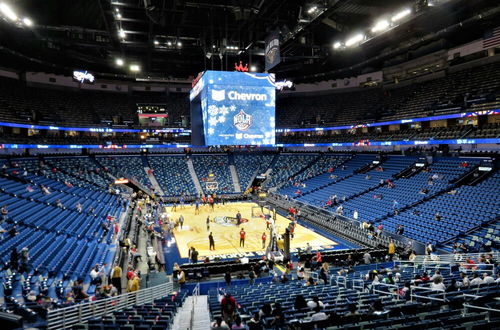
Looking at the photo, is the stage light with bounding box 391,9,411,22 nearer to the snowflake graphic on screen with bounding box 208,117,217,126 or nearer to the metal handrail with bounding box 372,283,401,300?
the snowflake graphic on screen with bounding box 208,117,217,126

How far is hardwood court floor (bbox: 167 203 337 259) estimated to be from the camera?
21.6 metres

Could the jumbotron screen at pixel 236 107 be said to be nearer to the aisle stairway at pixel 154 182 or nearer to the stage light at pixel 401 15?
the stage light at pixel 401 15

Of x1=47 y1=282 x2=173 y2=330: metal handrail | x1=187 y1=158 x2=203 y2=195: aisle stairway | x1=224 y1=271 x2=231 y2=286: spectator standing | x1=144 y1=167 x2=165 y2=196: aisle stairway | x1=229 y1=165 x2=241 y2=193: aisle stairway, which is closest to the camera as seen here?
x1=47 y1=282 x2=173 y2=330: metal handrail

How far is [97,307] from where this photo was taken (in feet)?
30.8

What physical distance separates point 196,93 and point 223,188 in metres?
25.3

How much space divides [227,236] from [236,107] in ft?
35.7

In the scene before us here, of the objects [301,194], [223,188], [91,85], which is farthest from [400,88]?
[91,85]

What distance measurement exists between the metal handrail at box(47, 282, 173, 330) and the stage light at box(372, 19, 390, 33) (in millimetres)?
17895

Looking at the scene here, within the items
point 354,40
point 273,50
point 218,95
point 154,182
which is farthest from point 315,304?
point 154,182

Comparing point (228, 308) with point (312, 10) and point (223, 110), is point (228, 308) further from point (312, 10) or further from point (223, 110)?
point (312, 10)

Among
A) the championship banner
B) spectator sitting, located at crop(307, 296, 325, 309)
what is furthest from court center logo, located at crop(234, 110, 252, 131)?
spectator sitting, located at crop(307, 296, 325, 309)

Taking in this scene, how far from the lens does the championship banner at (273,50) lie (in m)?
16.4

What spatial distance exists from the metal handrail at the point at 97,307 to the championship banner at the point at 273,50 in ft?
38.3

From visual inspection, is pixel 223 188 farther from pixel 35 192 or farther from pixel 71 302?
pixel 71 302
